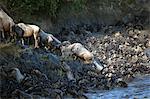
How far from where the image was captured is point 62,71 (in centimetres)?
1593

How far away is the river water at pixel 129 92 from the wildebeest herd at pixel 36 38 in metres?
2.27

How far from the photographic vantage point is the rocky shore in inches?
520

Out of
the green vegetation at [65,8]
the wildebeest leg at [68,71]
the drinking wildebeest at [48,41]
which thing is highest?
the green vegetation at [65,8]

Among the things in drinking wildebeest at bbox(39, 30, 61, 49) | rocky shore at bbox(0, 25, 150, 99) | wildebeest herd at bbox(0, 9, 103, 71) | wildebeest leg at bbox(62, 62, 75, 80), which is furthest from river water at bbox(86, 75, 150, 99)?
drinking wildebeest at bbox(39, 30, 61, 49)

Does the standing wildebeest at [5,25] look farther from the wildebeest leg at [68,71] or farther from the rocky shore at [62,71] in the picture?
the wildebeest leg at [68,71]

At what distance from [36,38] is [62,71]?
3.89m

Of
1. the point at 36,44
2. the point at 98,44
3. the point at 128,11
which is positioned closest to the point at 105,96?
the point at 36,44

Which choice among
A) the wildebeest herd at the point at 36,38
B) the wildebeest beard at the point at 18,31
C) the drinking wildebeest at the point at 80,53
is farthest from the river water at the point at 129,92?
the wildebeest beard at the point at 18,31

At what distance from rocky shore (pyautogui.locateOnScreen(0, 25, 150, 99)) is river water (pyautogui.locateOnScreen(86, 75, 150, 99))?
0.31 meters

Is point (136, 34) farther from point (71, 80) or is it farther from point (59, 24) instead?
point (71, 80)

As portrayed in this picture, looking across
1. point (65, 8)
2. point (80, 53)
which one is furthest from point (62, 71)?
point (65, 8)

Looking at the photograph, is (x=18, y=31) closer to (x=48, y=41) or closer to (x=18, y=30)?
(x=18, y=30)

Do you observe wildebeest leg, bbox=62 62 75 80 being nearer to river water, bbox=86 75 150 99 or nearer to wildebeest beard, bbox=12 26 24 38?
river water, bbox=86 75 150 99

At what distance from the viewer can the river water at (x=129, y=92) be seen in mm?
13961
